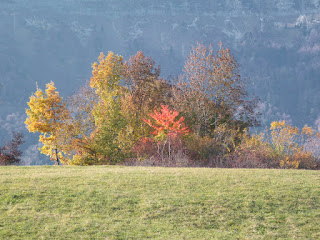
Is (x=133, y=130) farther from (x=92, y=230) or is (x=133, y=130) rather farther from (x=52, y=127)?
(x=92, y=230)

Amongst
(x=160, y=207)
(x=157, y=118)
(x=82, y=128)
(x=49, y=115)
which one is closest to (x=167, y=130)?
(x=157, y=118)

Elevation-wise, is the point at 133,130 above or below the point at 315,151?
above

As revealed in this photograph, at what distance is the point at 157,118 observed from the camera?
1133 inches

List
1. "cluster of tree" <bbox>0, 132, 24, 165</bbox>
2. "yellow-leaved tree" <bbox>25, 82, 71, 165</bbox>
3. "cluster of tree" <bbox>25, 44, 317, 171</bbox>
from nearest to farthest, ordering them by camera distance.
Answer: "cluster of tree" <bbox>25, 44, 317, 171</bbox>
"cluster of tree" <bbox>0, 132, 24, 165</bbox>
"yellow-leaved tree" <bbox>25, 82, 71, 165</bbox>

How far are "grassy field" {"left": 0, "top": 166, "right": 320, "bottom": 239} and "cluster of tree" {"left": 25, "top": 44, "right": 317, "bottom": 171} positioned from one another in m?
9.83

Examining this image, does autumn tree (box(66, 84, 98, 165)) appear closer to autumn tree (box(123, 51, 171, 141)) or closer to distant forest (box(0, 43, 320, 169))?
distant forest (box(0, 43, 320, 169))

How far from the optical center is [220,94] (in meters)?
35.4

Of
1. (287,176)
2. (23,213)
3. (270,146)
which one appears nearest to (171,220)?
(23,213)

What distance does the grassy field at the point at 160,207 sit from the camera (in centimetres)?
970

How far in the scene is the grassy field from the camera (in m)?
9.70

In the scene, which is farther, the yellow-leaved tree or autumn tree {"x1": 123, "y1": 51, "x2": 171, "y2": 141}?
autumn tree {"x1": 123, "y1": 51, "x2": 171, "y2": 141}

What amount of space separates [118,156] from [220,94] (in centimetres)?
1137

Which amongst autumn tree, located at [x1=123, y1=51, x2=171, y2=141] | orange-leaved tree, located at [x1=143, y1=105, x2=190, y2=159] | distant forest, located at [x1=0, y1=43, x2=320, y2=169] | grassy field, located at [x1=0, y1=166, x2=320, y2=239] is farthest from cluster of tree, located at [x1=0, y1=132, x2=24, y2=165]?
grassy field, located at [x1=0, y1=166, x2=320, y2=239]

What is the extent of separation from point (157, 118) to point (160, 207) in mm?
17733
